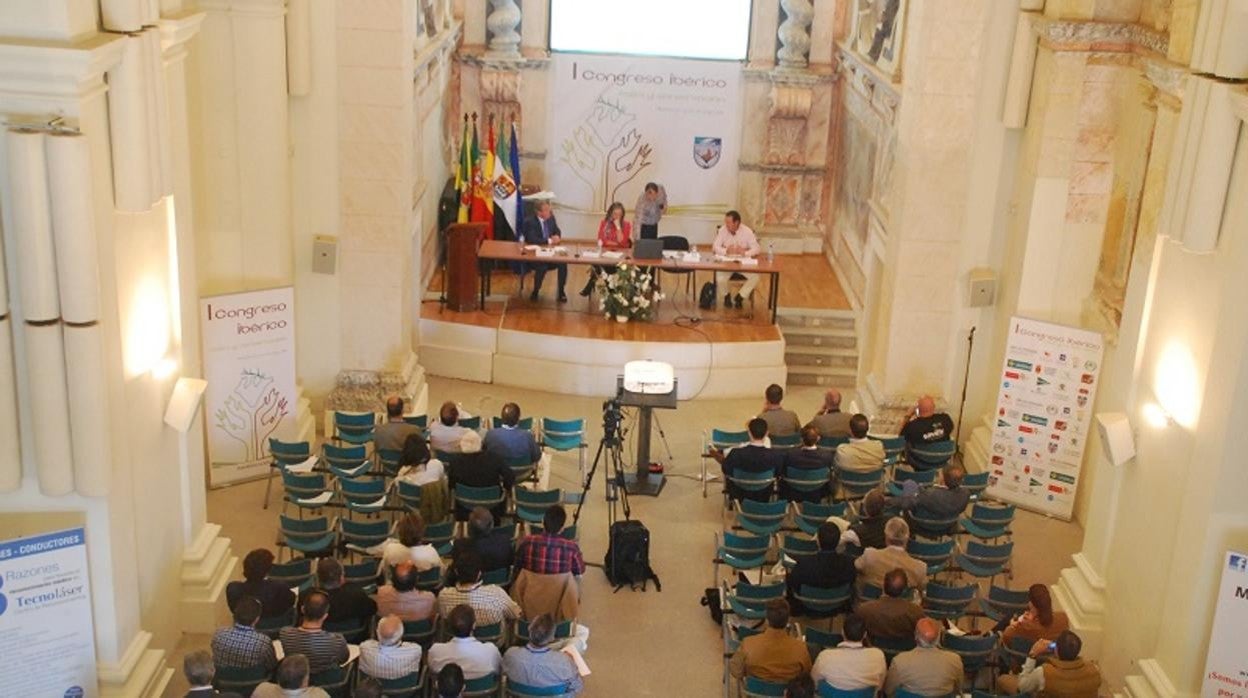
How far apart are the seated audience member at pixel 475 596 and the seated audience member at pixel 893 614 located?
2519 mm

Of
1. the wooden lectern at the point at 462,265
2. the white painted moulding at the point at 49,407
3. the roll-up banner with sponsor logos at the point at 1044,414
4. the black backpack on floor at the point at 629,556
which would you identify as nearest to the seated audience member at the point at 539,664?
the black backpack on floor at the point at 629,556

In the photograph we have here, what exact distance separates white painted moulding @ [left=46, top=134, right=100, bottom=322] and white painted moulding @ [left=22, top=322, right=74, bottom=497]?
0.18 m

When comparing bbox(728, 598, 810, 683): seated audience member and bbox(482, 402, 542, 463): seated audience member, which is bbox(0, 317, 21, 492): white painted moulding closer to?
bbox(482, 402, 542, 463): seated audience member

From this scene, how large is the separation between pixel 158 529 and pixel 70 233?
113 inches

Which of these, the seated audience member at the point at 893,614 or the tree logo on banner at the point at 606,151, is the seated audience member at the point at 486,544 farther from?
the tree logo on banner at the point at 606,151

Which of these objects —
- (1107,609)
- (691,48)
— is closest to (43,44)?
(1107,609)

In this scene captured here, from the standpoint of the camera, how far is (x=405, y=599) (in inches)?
388

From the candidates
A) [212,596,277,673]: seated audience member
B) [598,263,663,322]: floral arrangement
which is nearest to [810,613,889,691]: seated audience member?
[212,596,277,673]: seated audience member

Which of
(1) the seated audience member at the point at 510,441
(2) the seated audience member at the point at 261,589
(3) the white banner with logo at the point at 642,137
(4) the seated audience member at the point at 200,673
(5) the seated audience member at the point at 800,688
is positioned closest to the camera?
(4) the seated audience member at the point at 200,673

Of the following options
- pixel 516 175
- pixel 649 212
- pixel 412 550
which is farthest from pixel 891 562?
pixel 516 175

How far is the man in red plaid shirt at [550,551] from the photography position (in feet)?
34.2

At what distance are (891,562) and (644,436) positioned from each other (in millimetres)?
3603

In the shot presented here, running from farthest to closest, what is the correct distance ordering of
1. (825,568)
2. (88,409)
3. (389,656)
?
(825,568)
(389,656)
(88,409)

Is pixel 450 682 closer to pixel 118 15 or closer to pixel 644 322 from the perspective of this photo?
pixel 118 15
